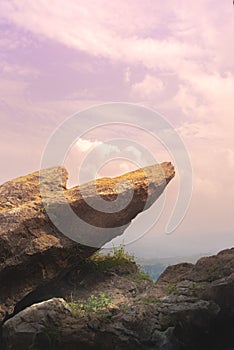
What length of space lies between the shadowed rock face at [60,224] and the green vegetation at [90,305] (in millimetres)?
1313

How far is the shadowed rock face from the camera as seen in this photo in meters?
12.4

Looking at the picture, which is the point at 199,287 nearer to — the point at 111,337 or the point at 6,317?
the point at 111,337

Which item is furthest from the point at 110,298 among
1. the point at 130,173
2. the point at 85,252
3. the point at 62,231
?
the point at 130,173

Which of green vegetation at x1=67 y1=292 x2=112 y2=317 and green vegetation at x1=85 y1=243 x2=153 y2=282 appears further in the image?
green vegetation at x1=85 y1=243 x2=153 y2=282

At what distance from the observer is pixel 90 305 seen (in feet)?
39.2

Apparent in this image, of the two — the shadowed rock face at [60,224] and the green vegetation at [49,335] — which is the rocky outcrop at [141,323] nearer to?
the green vegetation at [49,335]

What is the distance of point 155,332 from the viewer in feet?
34.0

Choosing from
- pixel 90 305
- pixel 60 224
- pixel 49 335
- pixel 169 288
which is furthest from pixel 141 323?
pixel 60 224

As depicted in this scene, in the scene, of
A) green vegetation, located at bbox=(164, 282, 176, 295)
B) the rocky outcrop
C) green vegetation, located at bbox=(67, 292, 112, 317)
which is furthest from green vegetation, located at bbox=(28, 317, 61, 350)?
green vegetation, located at bbox=(164, 282, 176, 295)

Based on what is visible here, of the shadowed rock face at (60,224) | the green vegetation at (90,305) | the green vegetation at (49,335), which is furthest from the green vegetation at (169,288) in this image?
the green vegetation at (49,335)

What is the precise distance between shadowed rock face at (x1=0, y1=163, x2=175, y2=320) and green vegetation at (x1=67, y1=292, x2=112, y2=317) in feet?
4.31

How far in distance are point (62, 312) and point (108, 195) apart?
3.65m

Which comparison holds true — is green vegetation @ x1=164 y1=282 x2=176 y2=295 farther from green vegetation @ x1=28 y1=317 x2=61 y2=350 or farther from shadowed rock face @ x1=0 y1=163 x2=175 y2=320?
green vegetation @ x1=28 y1=317 x2=61 y2=350

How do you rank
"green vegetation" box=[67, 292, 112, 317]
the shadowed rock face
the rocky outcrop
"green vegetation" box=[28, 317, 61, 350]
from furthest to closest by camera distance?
the shadowed rock face
"green vegetation" box=[67, 292, 112, 317]
"green vegetation" box=[28, 317, 61, 350]
the rocky outcrop
